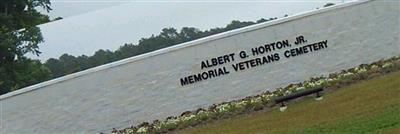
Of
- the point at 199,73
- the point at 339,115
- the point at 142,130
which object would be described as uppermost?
the point at 199,73

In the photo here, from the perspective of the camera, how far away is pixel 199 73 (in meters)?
17.6

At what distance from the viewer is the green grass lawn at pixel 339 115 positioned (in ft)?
33.2

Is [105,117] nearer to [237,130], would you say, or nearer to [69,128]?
[69,128]

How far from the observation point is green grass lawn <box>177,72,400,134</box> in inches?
399

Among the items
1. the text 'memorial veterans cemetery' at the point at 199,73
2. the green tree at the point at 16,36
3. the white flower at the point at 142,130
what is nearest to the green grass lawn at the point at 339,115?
the white flower at the point at 142,130

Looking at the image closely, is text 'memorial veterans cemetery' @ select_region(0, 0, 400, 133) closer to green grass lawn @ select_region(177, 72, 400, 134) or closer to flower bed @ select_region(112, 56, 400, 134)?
flower bed @ select_region(112, 56, 400, 134)

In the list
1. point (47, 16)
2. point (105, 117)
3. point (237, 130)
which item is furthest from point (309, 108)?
point (47, 16)

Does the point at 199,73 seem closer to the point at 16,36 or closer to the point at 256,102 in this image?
the point at 256,102

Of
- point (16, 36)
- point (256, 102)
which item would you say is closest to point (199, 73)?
point (256, 102)

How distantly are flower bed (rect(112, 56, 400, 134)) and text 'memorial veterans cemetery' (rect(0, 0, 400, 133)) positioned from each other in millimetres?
356

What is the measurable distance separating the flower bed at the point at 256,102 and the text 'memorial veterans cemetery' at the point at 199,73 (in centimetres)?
36

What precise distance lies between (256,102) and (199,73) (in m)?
2.18

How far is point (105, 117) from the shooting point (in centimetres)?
1738

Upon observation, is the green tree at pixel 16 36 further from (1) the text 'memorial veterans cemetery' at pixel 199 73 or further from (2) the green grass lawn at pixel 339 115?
(2) the green grass lawn at pixel 339 115
